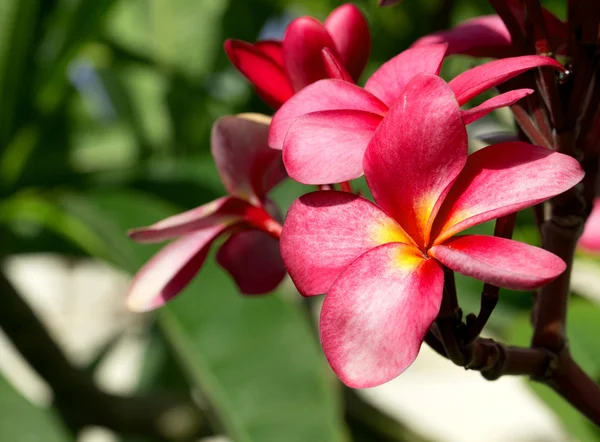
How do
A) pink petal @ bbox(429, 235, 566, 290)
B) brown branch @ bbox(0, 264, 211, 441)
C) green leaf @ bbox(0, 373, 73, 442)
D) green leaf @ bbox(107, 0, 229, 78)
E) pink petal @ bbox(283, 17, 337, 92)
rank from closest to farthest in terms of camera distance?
pink petal @ bbox(429, 235, 566, 290) < pink petal @ bbox(283, 17, 337, 92) < green leaf @ bbox(0, 373, 73, 442) < brown branch @ bbox(0, 264, 211, 441) < green leaf @ bbox(107, 0, 229, 78)

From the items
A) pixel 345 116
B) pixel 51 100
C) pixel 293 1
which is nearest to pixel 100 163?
pixel 51 100

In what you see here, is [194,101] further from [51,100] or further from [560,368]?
[560,368]

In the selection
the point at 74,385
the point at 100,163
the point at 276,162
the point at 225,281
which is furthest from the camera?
the point at 100,163

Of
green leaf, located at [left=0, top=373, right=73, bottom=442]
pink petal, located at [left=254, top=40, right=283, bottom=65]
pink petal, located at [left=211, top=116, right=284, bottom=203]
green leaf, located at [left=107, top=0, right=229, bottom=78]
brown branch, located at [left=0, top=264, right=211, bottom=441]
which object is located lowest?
brown branch, located at [left=0, top=264, right=211, bottom=441]

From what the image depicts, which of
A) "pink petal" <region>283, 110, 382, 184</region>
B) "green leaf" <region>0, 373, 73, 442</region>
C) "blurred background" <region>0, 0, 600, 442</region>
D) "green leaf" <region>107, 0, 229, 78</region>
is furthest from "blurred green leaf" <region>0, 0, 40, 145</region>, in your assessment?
"pink petal" <region>283, 110, 382, 184</region>

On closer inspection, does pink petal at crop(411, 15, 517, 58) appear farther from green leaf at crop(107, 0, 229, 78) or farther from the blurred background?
green leaf at crop(107, 0, 229, 78)

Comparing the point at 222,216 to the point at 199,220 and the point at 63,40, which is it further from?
the point at 63,40
